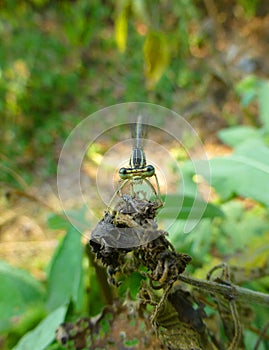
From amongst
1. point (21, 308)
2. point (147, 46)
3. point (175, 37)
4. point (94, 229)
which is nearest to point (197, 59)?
point (175, 37)

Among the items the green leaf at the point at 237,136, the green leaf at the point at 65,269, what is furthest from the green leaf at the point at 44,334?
the green leaf at the point at 237,136

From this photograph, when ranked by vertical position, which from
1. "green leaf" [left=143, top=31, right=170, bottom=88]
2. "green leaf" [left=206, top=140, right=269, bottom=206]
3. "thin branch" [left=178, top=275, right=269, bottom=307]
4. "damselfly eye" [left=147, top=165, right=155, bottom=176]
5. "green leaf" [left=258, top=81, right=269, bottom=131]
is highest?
"green leaf" [left=143, top=31, right=170, bottom=88]

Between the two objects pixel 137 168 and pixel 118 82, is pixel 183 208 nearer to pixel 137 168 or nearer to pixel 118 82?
pixel 137 168

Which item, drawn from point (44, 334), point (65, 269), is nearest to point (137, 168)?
point (44, 334)

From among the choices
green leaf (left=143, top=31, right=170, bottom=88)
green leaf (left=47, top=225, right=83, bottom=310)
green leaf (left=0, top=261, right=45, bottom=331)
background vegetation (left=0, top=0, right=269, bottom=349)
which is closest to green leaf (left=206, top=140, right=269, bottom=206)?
background vegetation (left=0, top=0, right=269, bottom=349)

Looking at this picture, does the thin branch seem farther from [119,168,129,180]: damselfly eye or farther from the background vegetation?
the background vegetation

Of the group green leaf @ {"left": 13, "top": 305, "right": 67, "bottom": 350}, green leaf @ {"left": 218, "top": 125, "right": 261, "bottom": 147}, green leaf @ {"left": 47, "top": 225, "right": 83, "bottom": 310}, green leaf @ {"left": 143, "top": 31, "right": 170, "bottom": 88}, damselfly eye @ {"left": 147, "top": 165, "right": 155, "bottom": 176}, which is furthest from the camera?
green leaf @ {"left": 143, "top": 31, "right": 170, "bottom": 88}
